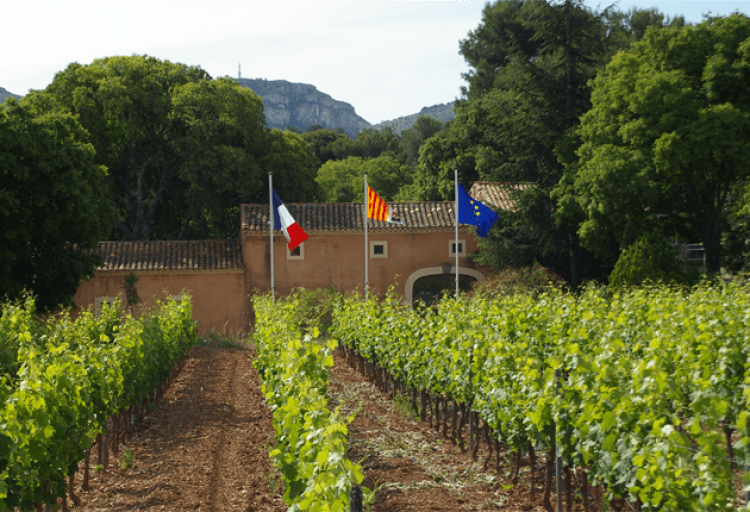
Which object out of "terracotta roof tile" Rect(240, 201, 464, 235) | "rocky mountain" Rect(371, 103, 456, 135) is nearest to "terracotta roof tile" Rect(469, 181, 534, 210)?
"terracotta roof tile" Rect(240, 201, 464, 235)

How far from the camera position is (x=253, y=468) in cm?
725

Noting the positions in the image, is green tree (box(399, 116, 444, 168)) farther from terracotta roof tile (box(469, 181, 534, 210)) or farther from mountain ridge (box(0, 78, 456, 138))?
mountain ridge (box(0, 78, 456, 138))

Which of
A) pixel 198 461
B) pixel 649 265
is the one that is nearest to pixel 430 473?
pixel 198 461

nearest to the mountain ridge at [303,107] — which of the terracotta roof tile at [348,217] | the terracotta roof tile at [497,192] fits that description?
the terracotta roof tile at [497,192]

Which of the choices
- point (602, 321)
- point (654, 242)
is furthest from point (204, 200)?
point (602, 321)

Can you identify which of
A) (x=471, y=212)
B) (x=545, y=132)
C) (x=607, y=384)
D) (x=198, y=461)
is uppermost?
(x=545, y=132)

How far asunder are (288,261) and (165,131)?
8672 mm

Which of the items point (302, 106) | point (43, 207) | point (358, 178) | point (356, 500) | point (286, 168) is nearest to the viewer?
point (356, 500)

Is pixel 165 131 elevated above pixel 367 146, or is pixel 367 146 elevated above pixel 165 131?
pixel 367 146

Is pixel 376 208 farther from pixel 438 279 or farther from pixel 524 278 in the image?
pixel 438 279

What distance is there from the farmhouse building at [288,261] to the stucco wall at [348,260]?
0.12ft

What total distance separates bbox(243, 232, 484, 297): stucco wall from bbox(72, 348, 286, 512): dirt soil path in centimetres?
1062

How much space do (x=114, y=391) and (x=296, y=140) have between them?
2446cm

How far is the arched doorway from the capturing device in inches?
925
